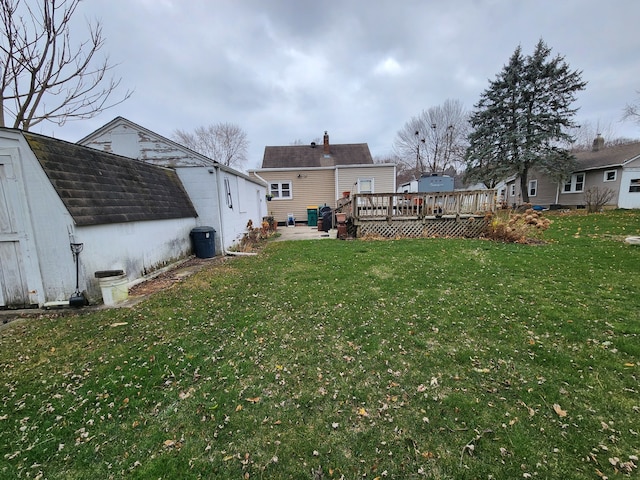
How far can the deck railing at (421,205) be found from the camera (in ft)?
34.2

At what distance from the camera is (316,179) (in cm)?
1834

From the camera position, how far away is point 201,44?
10273 mm

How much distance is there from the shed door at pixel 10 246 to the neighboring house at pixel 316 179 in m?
14.1

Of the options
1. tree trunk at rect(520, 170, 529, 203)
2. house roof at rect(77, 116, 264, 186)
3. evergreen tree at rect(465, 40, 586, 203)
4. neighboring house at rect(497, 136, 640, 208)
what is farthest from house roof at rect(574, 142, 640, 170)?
house roof at rect(77, 116, 264, 186)

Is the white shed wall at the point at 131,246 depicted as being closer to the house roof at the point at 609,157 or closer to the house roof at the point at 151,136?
the house roof at the point at 151,136

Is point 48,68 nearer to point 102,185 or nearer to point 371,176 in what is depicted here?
point 102,185

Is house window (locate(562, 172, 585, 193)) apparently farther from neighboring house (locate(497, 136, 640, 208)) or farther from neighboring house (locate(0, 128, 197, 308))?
neighboring house (locate(0, 128, 197, 308))

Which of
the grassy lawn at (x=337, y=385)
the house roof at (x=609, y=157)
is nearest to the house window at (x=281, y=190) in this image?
the grassy lawn at (x=337, y=385)

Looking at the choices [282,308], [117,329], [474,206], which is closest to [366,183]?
[474,206]

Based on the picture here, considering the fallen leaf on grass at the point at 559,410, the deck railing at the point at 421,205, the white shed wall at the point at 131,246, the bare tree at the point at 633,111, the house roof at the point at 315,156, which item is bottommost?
the fallen leaf on grass at the point at 559,410

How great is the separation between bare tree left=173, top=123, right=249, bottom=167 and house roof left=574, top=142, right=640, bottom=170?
37137 mm

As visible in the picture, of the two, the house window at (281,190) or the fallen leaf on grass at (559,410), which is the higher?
the house window at (281,190)

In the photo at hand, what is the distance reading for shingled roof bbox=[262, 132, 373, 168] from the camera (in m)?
18.9

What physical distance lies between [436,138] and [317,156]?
20500mm
